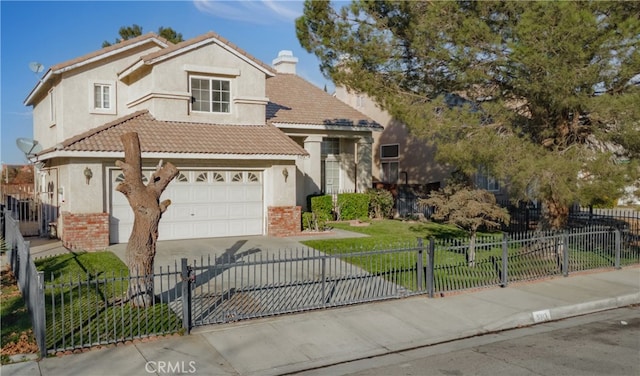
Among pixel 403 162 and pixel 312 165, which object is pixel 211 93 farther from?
pixel 403 162

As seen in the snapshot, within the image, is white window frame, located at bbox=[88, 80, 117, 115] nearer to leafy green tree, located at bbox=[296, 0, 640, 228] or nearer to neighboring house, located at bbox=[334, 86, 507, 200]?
leafy green tree, located at bbox=[296, 0, 640, 228]

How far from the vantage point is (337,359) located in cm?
792

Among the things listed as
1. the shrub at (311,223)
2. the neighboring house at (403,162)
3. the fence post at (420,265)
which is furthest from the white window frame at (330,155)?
the fence post at (420,265)

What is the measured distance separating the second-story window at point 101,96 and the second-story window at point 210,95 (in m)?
3.14

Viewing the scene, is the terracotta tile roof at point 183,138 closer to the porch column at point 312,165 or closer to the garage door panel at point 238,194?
the garage door panel at point 238,194

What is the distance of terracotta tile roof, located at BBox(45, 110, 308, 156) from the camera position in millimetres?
15742

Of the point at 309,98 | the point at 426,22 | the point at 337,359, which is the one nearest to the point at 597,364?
the point at 337,359

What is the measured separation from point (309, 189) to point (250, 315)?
13302 millimetres

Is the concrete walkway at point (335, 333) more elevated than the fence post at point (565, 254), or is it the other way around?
the fence post at point (565, 254)

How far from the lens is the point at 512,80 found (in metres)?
13.5

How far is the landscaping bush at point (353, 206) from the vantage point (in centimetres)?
2253

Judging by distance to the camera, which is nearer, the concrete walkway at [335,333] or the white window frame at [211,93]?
the concrete walkway at [335,333]

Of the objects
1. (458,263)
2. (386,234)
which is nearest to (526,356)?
(458,263)

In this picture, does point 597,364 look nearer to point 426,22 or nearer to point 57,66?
point 426,22
